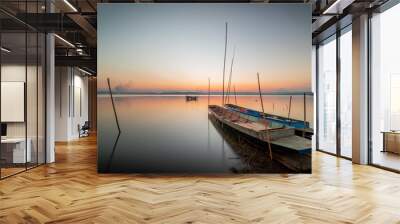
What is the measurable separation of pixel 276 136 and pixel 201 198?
86.1 inches

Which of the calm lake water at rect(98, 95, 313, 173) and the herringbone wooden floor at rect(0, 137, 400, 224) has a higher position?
the calm lake water at rect(98, 95, 313, 173)

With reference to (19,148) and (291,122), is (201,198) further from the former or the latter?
(19,148)

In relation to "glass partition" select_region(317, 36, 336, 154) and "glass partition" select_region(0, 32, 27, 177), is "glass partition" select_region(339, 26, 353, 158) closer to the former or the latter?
"glass partition" select_region(317, 36, 336, 154)

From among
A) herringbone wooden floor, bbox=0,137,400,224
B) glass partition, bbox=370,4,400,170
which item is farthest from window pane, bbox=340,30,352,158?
herringbone wooden floor, bbox=0,137,400,224

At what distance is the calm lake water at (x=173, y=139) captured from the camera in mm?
6371

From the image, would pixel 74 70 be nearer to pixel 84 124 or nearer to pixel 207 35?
pixel 84 124

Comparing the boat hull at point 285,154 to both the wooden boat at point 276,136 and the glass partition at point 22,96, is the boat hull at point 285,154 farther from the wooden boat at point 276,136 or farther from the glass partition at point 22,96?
the glass partition at point 22,96

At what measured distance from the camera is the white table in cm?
626

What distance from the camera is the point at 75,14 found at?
7.17m

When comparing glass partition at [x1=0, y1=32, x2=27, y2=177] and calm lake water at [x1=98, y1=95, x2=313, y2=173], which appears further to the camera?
calm lake water at [x1=98, y1=95, x2=313, y2=173]

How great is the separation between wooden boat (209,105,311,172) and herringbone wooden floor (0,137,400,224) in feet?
0.95

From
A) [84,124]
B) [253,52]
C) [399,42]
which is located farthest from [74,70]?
[399,42]

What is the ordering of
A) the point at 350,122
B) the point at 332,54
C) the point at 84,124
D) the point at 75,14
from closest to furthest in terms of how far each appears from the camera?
the point at 75,14, the point at 350,122, the point at 332,54, the point at 84,124

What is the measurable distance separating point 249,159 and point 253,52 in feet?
6.21
